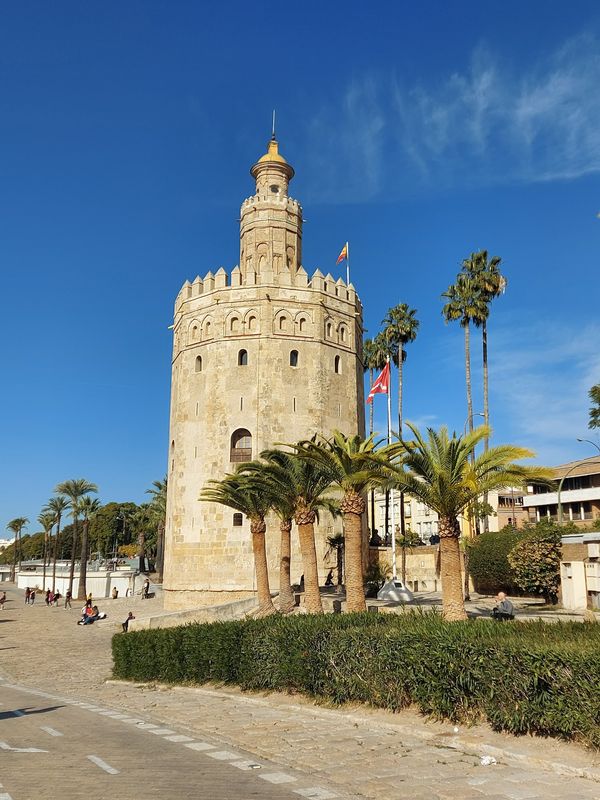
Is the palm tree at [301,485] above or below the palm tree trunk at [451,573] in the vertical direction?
above

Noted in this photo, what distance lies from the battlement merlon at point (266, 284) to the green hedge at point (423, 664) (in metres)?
23.2

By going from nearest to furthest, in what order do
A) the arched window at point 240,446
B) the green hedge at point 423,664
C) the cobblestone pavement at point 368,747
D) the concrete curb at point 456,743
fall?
the cobblestone pavement at point 368,747
the concrete curb at point 456,743
the green hedge at point 423,664
the arched window at point 240,446

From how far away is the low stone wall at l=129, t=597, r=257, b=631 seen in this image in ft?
93.0

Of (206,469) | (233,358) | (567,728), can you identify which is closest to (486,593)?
(206,469)

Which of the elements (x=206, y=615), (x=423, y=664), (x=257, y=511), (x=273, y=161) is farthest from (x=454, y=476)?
(x=273, y=161)

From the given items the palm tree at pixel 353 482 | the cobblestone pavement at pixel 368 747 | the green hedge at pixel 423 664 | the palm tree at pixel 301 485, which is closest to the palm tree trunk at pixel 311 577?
the palm tree at pixel 301 485

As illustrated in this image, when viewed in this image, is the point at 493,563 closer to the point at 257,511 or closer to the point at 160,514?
the point at 257,511

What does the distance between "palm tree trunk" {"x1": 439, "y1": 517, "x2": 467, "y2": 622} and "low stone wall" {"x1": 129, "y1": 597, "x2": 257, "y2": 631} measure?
1365cm

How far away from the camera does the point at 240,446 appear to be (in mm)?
35500

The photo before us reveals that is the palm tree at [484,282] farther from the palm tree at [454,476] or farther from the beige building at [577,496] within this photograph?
the palm tree at [454,476]

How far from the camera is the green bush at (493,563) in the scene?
100ft

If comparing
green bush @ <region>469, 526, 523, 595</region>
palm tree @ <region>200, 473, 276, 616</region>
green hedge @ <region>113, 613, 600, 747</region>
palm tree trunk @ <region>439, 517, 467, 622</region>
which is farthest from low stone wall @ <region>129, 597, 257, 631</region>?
palm tree trunk @ <region>439, 517, 467, 622</region>

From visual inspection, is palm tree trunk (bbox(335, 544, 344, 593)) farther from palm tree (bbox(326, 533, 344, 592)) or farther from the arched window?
the arched window

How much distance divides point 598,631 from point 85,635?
95.8 feet
